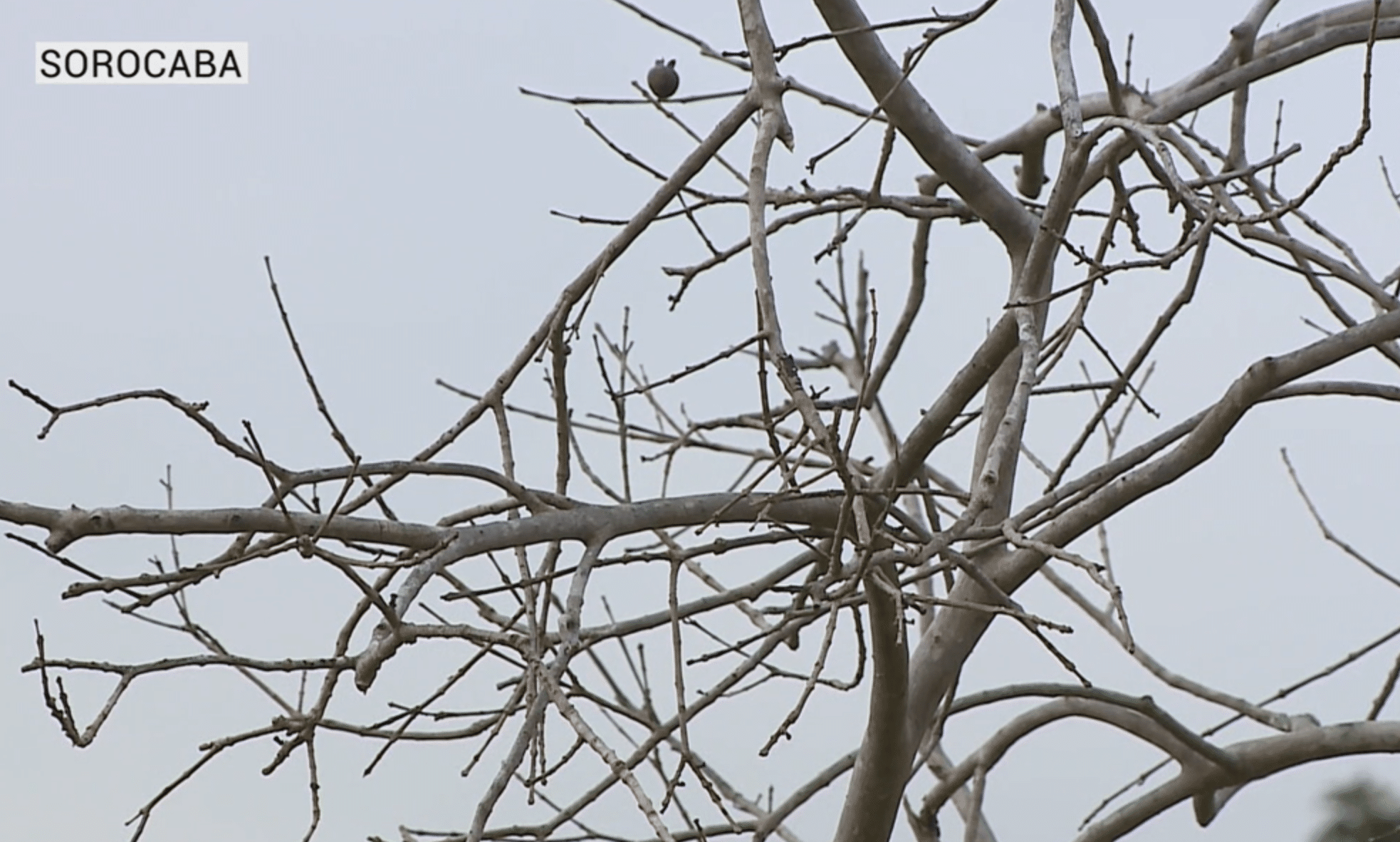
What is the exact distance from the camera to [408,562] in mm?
1567

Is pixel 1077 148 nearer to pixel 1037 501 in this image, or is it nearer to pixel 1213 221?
pixel 1213 221

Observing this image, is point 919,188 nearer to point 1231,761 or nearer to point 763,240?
point 1231,761

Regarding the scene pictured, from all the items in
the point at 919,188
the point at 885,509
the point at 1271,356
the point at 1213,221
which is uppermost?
the point at 919,188

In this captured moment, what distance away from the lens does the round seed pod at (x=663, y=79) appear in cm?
236

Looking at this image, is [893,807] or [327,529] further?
[893,807]

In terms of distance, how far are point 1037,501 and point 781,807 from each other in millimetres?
976

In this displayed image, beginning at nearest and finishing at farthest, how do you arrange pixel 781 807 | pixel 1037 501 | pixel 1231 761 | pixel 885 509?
1. pixel 885 509
2. pixel 1037 501
3. pixel 1231 761
4. pixel 781 807

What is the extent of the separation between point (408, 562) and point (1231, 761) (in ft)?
4.99

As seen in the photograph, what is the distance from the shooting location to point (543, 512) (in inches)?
69.6

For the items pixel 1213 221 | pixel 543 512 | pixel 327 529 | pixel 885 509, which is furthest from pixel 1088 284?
pixel 327 529

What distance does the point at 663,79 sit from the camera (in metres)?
2.36

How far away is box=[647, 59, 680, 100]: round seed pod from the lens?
2363 millimetres

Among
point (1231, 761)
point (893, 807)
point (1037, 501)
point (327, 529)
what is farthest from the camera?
point (1231, 761)

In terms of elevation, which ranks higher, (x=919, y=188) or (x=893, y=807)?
(x=919, y=188)
